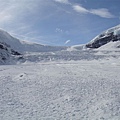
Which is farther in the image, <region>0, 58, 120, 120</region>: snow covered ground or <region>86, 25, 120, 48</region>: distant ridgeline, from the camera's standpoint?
<region>86, 25, 120, 48</region>: distant ridgeline

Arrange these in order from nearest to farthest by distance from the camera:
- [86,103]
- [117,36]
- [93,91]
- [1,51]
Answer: [86,103]
[93,91]
[1,51]
[117,36]

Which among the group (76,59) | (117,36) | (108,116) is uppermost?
(117,36)

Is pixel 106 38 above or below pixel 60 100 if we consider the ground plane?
above

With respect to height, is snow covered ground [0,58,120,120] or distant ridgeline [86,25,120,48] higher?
distant ridgeline [86,25,120,48]

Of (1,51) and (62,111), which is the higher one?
(1,51)

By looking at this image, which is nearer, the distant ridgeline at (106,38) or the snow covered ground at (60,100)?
the snow covered ground at (60,100)

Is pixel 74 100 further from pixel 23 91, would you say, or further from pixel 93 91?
pixel 23 91

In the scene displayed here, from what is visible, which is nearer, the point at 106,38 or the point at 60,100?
the point at 60,100

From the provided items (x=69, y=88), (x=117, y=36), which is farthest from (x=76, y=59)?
(x=117, y=36)

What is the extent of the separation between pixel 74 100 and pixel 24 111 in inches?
95.4

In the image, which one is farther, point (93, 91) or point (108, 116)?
point (93, 91)

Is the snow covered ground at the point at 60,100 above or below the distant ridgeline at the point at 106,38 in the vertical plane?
below

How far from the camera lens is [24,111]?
845cm

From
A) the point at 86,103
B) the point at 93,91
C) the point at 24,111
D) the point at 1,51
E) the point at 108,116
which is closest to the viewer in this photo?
the point at 108,116
